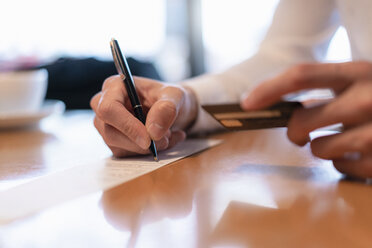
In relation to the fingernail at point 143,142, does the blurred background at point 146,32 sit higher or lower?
lower

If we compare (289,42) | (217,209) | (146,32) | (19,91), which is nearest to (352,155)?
(217,209)

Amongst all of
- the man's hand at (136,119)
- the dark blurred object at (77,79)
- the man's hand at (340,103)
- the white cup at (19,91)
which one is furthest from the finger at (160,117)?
the dark blurred object at (77,79)

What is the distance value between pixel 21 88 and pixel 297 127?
88 centimetres

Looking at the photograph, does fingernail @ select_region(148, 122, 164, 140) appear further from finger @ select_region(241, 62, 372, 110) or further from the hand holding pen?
finger @ select_region(241, 62, 372, 110)

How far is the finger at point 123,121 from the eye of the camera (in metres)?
0.52

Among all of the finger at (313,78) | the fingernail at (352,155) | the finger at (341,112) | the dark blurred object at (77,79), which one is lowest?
the dark blurred object at (77,79)

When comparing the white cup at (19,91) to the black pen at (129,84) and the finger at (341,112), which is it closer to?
the black pen at (129,84)

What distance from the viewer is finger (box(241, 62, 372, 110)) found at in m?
0.36

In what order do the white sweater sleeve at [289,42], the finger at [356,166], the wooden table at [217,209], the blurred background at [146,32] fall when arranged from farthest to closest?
the blurred background at [146,32] → the white sweater sleeve at [289,42] → the finger at [356,166] → the wooden table at [217,209]

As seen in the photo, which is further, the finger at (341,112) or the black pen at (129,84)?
the black pen at (129,84)

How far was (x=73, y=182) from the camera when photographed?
451 mm

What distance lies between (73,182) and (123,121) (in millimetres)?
117

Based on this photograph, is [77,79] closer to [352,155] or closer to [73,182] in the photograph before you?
[73,182]

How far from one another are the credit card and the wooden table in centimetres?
6
